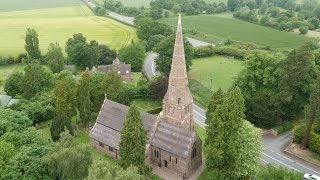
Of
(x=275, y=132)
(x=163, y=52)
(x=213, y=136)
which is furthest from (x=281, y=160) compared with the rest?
(x=163, y=52)

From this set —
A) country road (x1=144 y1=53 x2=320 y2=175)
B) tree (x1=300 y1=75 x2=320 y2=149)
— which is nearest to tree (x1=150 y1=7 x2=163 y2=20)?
country road (x1=144 y1=53 x2=320 y2=175)

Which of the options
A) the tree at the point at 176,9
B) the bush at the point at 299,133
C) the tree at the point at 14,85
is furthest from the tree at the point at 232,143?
the tree at the point at 176,9

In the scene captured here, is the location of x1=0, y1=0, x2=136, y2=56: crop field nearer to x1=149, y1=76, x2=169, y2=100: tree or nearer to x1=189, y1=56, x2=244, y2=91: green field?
x1=189, y1=56, x2=244, y2=91: green field

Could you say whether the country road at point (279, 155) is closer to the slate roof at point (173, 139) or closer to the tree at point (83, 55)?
the slate roof at point (173, 139)

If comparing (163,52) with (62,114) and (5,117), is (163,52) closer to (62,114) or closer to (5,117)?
(62,114)

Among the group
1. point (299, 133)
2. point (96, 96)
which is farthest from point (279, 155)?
point (96, 96)

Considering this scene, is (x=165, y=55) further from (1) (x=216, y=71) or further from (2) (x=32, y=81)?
(2) (x=32, y=81)

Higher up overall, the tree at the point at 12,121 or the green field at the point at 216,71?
the tree at the point at 12,121
